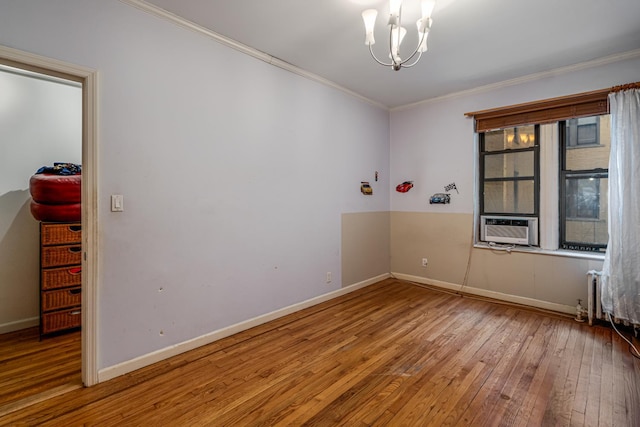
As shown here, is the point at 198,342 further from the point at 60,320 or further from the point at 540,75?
the point at 540,75

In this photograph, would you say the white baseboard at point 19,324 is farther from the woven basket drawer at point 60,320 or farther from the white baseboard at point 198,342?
the white baseboard at point 198,342

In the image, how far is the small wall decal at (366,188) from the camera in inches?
176

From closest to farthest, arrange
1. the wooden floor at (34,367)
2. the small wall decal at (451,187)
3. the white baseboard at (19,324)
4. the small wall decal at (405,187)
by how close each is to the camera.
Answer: the wooden floor at (34,367)
the white baseboard at (19,324)
the small wall decal at (451,187)
the small wall decal at (405,187)

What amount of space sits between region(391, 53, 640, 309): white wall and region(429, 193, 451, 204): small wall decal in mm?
65

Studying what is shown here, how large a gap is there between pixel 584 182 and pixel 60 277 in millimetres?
5704

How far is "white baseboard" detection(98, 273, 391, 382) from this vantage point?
226cm

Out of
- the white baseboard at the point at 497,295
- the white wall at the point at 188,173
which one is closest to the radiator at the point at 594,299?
the white baseboard at the point at 497,295

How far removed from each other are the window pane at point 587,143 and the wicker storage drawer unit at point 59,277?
18.0ft

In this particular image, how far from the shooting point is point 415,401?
198 cm

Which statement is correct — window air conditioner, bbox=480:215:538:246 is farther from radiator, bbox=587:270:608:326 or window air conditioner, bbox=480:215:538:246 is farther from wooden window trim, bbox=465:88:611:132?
wooden window trim, bbox=465:88:611:132

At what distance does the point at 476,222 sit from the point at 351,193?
1760 millimetres

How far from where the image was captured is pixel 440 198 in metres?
4.45

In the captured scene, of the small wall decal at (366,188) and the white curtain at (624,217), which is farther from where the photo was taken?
the small wall decal at (366,188)

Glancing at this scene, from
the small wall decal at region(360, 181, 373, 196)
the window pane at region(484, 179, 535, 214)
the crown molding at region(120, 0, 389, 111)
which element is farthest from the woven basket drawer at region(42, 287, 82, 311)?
the window pane at region(484, 179, 535, 214)
